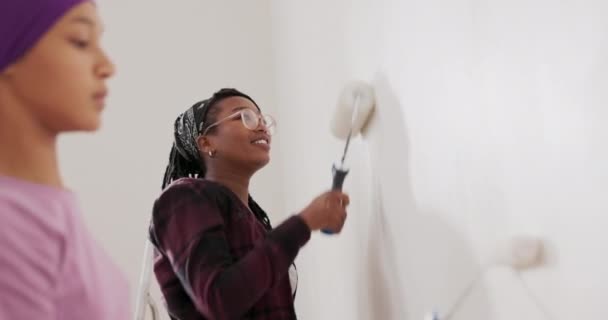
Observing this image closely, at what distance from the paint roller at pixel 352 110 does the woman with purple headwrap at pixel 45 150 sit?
65 cm

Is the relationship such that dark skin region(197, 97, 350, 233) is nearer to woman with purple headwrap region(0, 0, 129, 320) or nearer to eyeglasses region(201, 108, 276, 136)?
eyeglasses region(201, 108, 276, 136)

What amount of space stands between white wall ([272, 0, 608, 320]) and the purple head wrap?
50 centimetres

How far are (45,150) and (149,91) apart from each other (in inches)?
49.6

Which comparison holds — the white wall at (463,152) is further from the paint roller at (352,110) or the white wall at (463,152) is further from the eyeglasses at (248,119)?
the eyeglasses at (248,119)

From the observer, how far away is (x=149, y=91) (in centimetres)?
180

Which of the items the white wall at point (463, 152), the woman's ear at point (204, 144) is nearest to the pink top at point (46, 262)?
the white wall at point (463, 152)

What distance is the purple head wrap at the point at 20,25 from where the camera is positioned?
0.54m

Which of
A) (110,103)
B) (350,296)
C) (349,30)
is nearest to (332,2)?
(349,30)

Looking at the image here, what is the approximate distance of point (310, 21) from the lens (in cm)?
152

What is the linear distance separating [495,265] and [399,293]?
323mm

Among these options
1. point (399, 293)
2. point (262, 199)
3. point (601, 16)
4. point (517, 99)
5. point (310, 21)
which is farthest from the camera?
point (262, 199)

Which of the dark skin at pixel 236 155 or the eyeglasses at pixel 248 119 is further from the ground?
the eyeglasses at pixel 248 119

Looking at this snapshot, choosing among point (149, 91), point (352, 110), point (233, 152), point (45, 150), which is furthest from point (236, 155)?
point (149, 91)

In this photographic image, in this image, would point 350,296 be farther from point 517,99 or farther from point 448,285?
point 517,99
